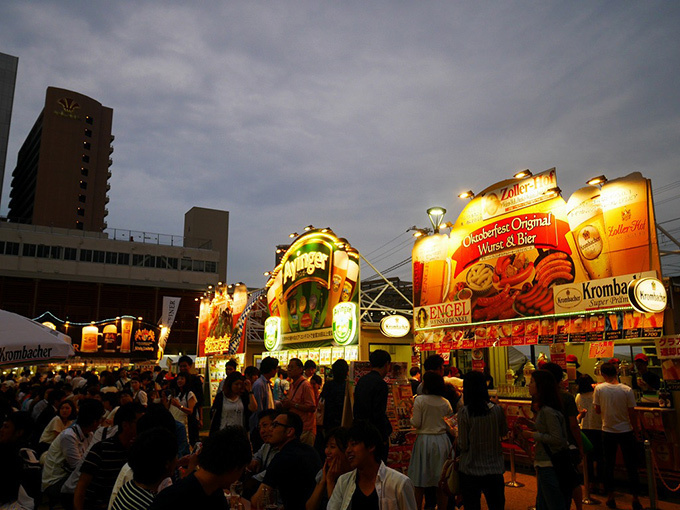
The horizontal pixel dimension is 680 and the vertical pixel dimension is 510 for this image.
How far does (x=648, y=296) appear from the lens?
7.94 metres

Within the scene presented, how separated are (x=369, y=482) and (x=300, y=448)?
0.85 meters

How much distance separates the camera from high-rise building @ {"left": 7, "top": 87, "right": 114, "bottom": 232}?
225 ft

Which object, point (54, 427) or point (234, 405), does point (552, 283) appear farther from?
point (54, 427)

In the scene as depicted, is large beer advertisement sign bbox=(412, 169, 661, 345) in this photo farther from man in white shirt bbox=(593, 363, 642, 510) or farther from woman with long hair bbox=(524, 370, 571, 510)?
woman with long hair bbox=(524, 370, 571, 510)

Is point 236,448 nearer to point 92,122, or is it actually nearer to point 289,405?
point 289,405

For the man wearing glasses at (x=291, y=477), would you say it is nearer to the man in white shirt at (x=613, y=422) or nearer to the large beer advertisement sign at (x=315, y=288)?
the man in white shirt at (x=613, y=422)

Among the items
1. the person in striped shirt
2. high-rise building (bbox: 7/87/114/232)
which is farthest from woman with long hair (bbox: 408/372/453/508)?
high-rise building (bbox: 7/87/114/232)

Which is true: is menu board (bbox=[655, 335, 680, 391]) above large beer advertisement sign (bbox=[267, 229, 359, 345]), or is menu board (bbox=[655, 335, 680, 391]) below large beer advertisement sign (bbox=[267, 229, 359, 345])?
below

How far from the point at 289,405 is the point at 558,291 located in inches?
215

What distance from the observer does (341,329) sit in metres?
13.9

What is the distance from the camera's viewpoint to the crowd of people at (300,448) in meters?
3.14

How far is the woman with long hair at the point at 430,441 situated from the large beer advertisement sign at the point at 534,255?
412cm

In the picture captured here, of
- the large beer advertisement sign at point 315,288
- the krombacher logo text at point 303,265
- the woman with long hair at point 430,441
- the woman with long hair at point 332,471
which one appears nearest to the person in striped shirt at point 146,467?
the woman with long hair at point 332,471

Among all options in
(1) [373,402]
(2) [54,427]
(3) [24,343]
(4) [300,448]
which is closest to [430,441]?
(1) [373,402]
